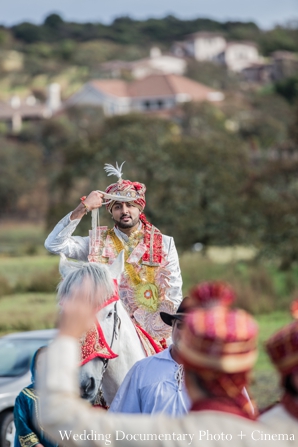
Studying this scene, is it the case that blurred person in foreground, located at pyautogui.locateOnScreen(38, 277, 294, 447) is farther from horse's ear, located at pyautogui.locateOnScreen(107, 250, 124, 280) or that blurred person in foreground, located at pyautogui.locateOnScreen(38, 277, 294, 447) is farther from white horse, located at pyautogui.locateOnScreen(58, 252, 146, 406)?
horse's ear, located at pyautogui.locateOnScreen(107, 250, 124, 280)

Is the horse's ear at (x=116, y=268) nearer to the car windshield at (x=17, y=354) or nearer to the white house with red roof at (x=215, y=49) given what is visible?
the car windshield at (x=17, y=354)

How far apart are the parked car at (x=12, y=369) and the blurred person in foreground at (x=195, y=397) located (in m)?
6.08

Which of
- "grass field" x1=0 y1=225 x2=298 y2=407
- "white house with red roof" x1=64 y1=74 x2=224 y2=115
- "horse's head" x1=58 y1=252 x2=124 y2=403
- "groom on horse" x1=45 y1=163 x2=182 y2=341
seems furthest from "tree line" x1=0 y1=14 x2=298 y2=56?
"horse's head" x1=58 y1=252 x2=124 y2=403

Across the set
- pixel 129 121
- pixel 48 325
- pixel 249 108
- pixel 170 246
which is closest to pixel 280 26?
pixel 249 108

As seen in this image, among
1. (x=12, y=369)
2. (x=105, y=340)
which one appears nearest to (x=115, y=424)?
(x=105, y=340)

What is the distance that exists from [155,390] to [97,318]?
1.95 ft

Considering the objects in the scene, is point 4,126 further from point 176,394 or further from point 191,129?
point 176,394

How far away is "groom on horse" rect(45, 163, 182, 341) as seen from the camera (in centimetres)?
600

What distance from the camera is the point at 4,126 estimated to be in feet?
334

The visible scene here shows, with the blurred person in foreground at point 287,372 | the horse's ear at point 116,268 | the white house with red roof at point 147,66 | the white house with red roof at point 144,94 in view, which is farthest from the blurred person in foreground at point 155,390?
the white house with red roof at point 147,66

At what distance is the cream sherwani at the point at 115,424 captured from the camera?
2863mm

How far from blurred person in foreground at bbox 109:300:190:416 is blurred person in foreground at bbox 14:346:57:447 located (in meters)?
1.01

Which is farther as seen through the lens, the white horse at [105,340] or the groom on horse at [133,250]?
the groom on horse at [133,250]

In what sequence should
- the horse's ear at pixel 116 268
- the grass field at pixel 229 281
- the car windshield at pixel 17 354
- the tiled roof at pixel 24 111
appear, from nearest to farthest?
the horse's ear at pixel 116 268 < the car windshield at pixel 17 354 < the grass field at pixel 229 281 < the tiled roof at pixel 24 111
